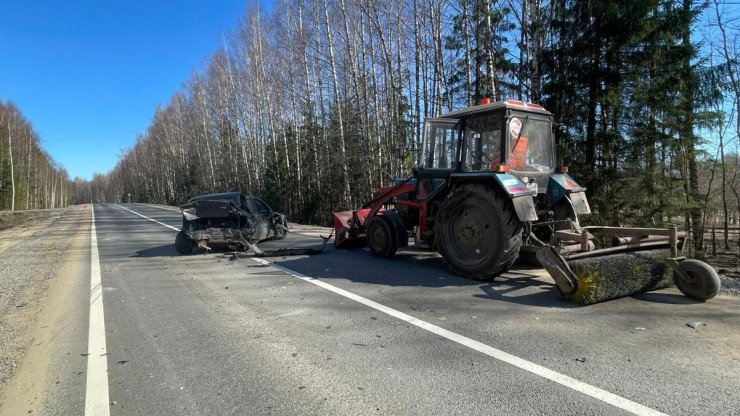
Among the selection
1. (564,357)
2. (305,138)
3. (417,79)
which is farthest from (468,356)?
(305,138)

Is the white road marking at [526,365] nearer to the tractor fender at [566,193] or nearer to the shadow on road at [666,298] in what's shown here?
the shadow on road at [666,298]

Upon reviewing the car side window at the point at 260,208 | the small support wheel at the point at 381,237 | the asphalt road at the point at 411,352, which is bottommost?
the asphalt road at the point at 411,352

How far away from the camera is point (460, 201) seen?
679cm

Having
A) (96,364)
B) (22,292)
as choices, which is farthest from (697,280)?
(22,292)

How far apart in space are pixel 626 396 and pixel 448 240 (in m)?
4.12

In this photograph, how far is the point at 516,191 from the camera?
6016 millimetres

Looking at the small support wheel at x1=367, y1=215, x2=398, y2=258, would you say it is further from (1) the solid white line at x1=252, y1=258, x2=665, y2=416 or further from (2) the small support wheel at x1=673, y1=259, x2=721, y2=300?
(2) the small support wheel at x1=673, y1=259, x2=721, y2=300

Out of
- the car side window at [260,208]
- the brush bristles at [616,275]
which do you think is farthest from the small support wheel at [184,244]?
the brush bristles at [616,275]

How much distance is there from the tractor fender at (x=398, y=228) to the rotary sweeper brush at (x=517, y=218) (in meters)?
0.02

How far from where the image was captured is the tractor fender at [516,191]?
19.5 ft

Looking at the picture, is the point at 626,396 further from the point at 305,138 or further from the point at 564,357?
the point at 305,138

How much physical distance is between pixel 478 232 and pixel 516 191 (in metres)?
0.87

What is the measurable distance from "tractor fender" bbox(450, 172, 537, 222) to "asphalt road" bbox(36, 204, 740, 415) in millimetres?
1033

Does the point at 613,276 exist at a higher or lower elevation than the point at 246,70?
lower
